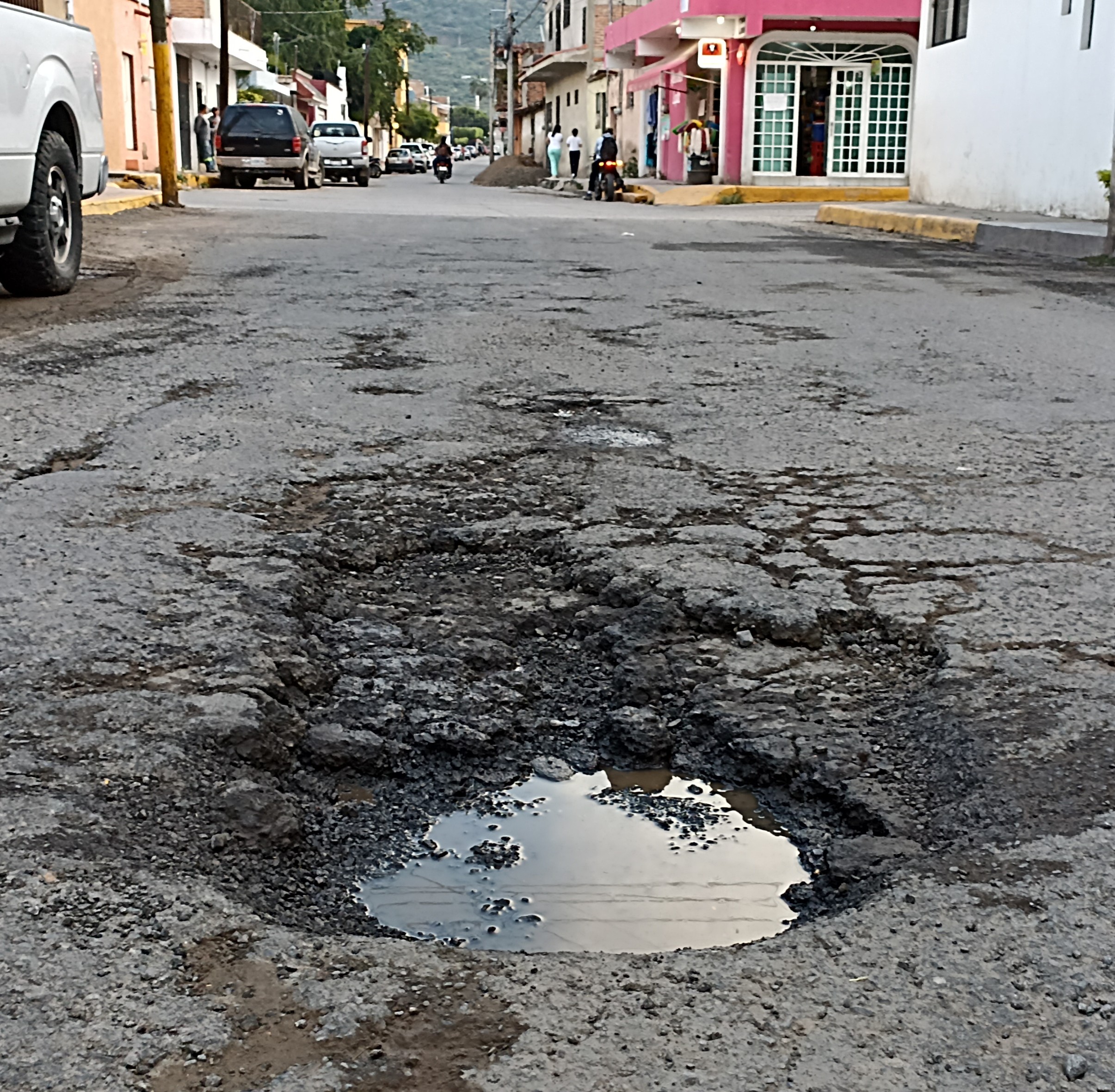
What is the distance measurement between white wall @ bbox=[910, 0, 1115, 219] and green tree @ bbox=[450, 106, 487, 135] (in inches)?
6820

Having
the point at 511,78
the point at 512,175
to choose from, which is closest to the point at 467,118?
the point at 511,78

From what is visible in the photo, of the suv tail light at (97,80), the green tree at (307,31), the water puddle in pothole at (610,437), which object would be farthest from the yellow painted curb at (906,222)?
the green tree at (307,31)

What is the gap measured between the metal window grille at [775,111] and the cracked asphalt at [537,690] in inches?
1047

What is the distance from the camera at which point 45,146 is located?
6.93 m

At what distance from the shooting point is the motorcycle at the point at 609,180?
28172 millimetres

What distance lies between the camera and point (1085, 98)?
16203 mm

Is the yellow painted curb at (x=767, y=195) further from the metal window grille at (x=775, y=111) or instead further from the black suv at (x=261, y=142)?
the black suv at (x=261, y=142)

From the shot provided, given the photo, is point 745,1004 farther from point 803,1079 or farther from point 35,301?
point 35,301

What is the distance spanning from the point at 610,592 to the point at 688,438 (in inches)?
61.2

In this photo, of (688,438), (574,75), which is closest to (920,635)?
(688,438)

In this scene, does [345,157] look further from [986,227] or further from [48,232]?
[48,232]

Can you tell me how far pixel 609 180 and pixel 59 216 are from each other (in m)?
22.4

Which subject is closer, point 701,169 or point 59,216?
point 59,216

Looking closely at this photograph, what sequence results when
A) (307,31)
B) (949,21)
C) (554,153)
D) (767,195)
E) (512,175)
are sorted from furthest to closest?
(307,31) < (512,175) < (554,153) < (767,195) < (949,21)
